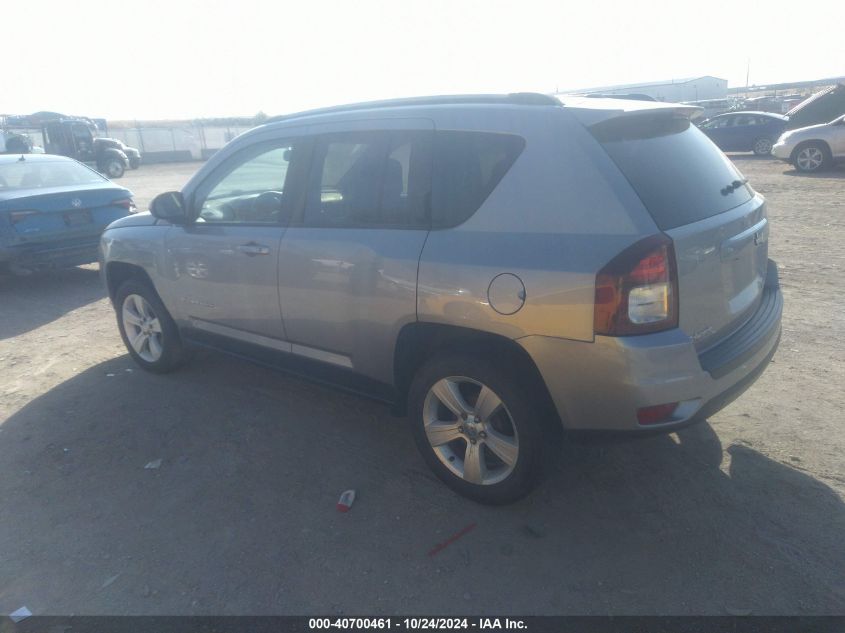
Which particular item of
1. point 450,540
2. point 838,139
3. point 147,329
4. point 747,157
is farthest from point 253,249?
point 747,157

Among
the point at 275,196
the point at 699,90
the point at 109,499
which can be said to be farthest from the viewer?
the point at 699,90

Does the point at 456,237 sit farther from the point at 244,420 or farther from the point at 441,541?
the point at 244,420

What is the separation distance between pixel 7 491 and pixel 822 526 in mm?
4163

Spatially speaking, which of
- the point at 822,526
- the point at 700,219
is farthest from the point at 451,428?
the point at 822,526

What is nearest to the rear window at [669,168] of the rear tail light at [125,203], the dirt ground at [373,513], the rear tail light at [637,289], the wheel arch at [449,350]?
the rear tail light at [637,289]

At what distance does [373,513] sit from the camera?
328 centimetres

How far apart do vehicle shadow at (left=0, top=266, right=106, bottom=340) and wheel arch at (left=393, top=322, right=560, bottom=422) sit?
4786 mm

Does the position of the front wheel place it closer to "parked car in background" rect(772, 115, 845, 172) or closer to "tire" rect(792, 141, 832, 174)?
"parked car in background" rect(772, 115, 845, 172)

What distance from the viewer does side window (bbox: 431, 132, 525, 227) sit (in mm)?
3055

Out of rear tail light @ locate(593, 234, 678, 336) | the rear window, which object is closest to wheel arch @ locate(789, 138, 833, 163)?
the rear window

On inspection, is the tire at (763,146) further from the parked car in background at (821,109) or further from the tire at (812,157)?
the tire at (812,157)

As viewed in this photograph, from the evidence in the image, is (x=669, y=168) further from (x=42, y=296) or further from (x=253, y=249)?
(x=42, y=296)

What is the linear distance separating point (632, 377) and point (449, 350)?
0.91 metres

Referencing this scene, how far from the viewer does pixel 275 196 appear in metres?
4.06
